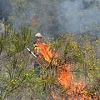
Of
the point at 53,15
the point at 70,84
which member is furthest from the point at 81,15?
the point at 70,84

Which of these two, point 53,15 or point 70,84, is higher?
point 53,15

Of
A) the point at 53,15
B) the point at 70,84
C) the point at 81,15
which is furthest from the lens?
the point at 53,15

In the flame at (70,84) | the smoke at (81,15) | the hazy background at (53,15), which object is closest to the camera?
the flame at (70,84)

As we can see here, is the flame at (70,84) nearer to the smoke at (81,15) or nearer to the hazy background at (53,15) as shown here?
the smoke at (81,15)

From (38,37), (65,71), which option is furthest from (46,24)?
(65,71)

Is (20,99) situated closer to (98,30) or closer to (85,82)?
(85,82)

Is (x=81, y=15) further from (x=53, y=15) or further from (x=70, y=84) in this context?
(x=70, y=84)

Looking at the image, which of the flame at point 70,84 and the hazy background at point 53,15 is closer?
the flame at point 70,84

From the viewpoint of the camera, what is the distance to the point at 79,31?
14656 mm

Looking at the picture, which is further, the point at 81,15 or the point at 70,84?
the point at 81,15

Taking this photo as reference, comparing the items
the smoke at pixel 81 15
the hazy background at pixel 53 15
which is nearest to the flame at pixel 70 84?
the smoke at pixel 81 15

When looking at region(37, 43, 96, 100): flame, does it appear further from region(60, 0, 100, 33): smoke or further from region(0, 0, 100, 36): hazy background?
region(0, 0, 100, 36): hazy background

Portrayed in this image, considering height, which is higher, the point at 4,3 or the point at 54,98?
the point at 4,3

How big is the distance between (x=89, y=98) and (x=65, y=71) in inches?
31.9
